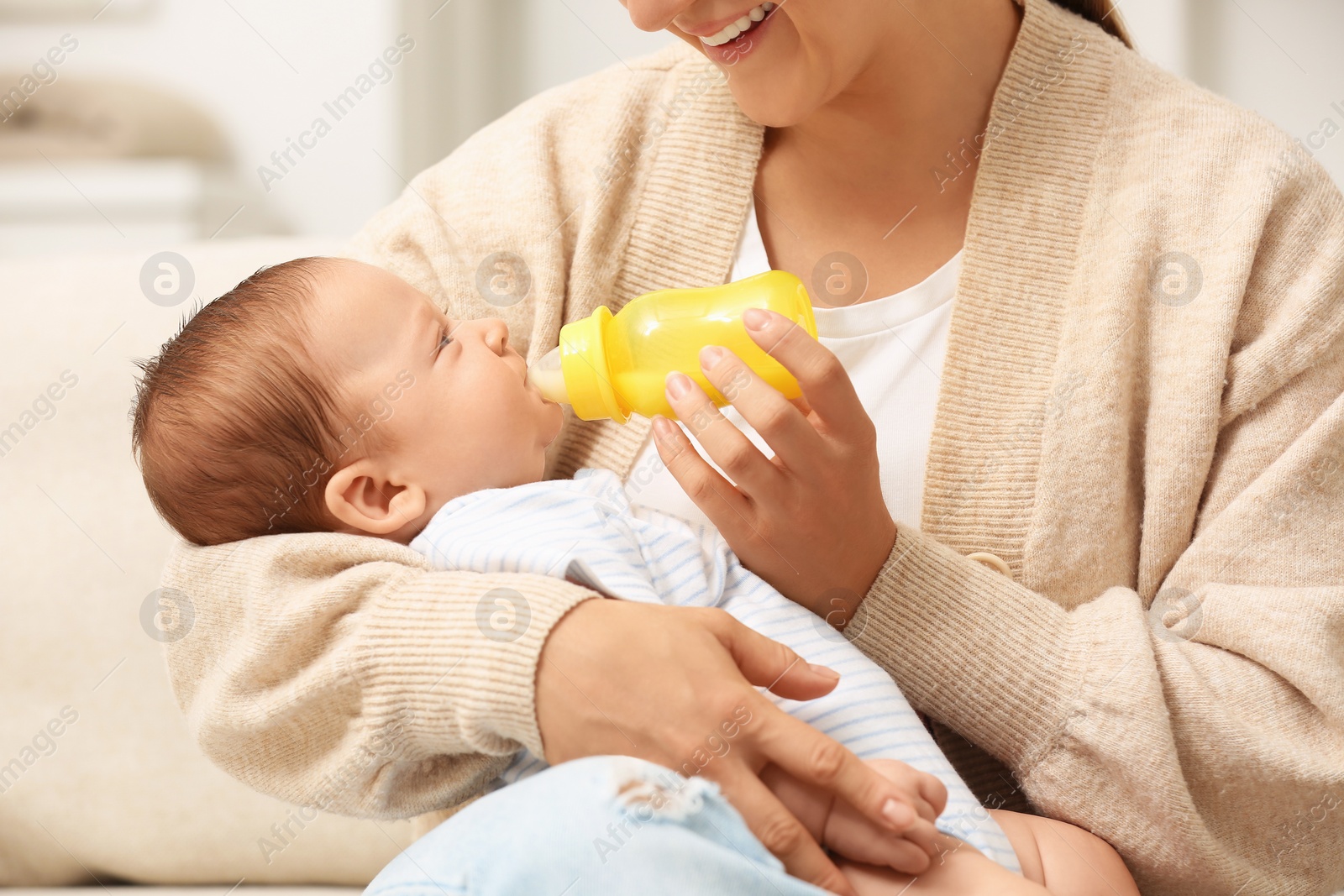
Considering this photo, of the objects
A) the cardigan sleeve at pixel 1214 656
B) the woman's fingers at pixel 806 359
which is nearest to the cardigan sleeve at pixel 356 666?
the woman's fingers at pixel 806 359

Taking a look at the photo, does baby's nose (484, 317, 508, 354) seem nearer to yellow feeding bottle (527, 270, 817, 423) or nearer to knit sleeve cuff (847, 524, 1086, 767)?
yellow feeding bottle (527, 270, 817, 423)

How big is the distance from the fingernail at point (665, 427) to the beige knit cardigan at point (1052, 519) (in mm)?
149

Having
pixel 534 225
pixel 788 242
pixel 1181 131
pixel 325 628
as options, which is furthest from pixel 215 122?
pixel 1181 131

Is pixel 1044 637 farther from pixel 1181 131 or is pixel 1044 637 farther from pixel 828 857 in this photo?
pixel 1181 131

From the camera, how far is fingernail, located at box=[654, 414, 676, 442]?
2.85ft

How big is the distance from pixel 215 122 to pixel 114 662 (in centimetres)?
96

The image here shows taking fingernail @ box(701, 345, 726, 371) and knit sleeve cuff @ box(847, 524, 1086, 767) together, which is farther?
knit sleeve cuff @ box(847, 524, 1086, 767)

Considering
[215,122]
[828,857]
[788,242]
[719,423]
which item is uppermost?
[215,122]

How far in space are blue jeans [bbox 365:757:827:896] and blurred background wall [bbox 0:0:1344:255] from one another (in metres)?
1.45

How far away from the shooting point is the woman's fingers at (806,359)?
777 millimetres

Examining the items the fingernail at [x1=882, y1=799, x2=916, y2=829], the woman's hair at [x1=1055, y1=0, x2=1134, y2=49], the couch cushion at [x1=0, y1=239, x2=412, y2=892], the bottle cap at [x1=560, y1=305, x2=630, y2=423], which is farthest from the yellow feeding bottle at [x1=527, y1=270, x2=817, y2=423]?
the couch cushion at [x1=0, y1=239, x2=412, y2=892]

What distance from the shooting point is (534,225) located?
112 cm

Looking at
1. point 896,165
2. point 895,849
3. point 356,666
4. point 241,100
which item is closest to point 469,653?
point 356,666

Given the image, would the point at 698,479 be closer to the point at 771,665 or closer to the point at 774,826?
the point at 771,665
